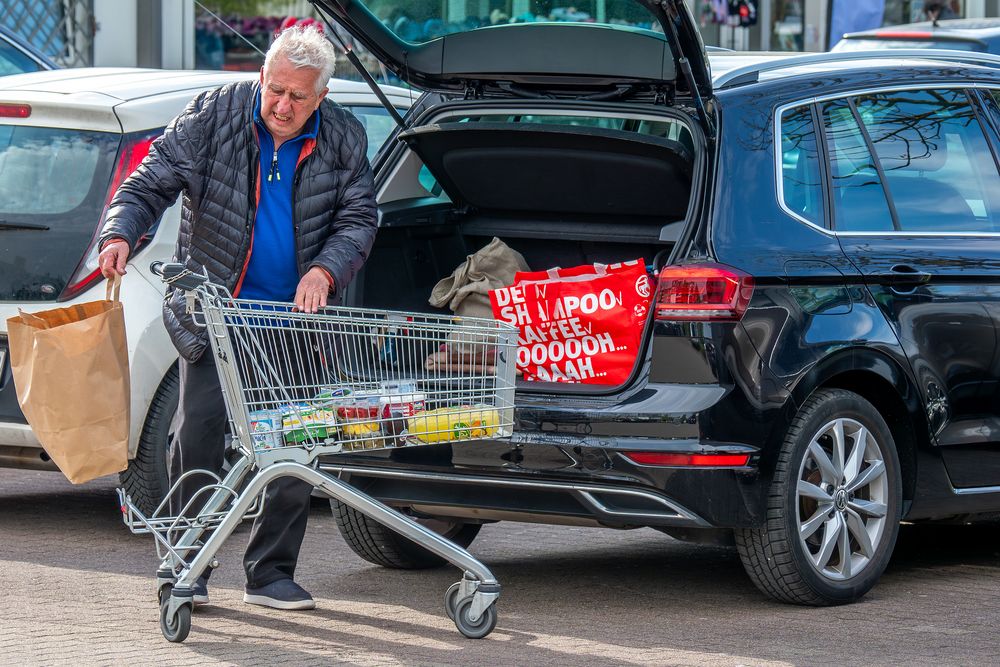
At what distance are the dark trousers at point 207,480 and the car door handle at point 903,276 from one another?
78.8 inches

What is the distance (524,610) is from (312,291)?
4.51ft

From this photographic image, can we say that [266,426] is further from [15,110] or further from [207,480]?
[15,110]

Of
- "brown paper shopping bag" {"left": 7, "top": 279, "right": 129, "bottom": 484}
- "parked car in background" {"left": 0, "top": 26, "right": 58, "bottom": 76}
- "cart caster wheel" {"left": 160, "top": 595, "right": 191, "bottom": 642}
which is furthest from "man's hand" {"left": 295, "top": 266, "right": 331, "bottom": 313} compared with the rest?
"parked car in background" {"left": 0, "top": 26, "right": 58, "bottom": 76}

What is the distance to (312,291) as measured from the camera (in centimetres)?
482

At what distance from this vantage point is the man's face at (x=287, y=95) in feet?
16.8

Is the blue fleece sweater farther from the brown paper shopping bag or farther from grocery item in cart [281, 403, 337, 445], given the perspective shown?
grocery item in cart [281, 403, 337, 445]

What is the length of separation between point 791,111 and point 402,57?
1349mm

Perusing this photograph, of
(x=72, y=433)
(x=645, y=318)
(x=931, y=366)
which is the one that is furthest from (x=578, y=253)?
(x=72, y=433)

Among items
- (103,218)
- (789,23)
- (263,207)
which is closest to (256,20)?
(789,23)

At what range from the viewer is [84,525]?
699 cm

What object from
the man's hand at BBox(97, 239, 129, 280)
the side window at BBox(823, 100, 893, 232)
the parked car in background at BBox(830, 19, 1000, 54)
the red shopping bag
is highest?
the parked car in background at BBox(830, 19, 1000, 54)

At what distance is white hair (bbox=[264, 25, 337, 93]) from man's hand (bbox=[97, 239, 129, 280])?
734 millimetres

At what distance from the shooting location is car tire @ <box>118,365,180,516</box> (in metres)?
6.33

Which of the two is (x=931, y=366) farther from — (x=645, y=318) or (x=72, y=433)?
(x=72, y=433)
